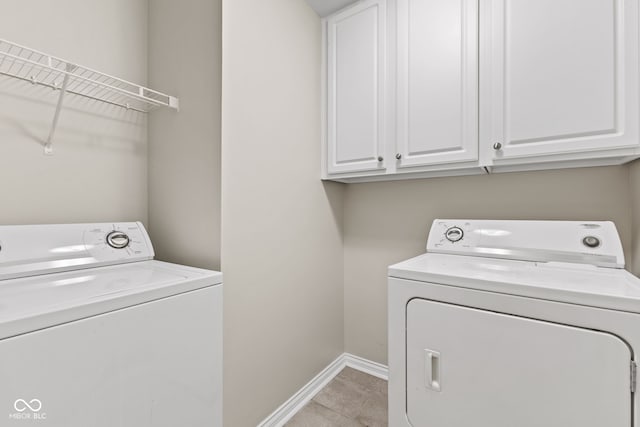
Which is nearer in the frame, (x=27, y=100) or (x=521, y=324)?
(x=521, y=324)

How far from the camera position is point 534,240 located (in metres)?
1.40

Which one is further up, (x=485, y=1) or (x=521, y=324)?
(x=485, y=1)

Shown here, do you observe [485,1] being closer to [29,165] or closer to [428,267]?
[428,267]

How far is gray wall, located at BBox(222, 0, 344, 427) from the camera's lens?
4.44 ft

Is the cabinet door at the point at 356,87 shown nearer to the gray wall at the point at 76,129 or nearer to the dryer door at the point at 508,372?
the dryer door at the point at 508,372

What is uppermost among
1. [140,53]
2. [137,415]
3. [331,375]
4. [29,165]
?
[140,53]

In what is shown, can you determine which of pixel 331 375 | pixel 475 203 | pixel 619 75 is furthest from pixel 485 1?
pixel 331 375

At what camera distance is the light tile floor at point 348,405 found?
5.33 ft

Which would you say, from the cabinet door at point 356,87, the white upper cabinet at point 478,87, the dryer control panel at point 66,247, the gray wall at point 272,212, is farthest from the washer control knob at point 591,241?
the dryer control panel at point 66,247

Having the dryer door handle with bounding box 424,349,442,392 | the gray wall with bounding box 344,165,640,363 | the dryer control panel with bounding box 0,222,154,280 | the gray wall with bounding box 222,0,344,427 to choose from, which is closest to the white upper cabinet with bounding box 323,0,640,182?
the gray wall with bounding box 344,165,640,363

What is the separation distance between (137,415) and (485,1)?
2.28 meters

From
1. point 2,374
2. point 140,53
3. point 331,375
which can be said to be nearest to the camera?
point 2,374

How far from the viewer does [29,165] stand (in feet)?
4.03

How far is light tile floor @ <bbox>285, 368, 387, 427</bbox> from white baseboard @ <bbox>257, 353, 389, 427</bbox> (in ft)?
0.10
